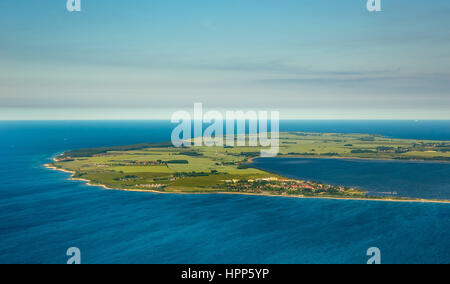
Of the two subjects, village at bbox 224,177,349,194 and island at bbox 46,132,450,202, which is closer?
village at bbox 224,177,349,194

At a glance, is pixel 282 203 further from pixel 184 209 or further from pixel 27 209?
pixel 27 209
